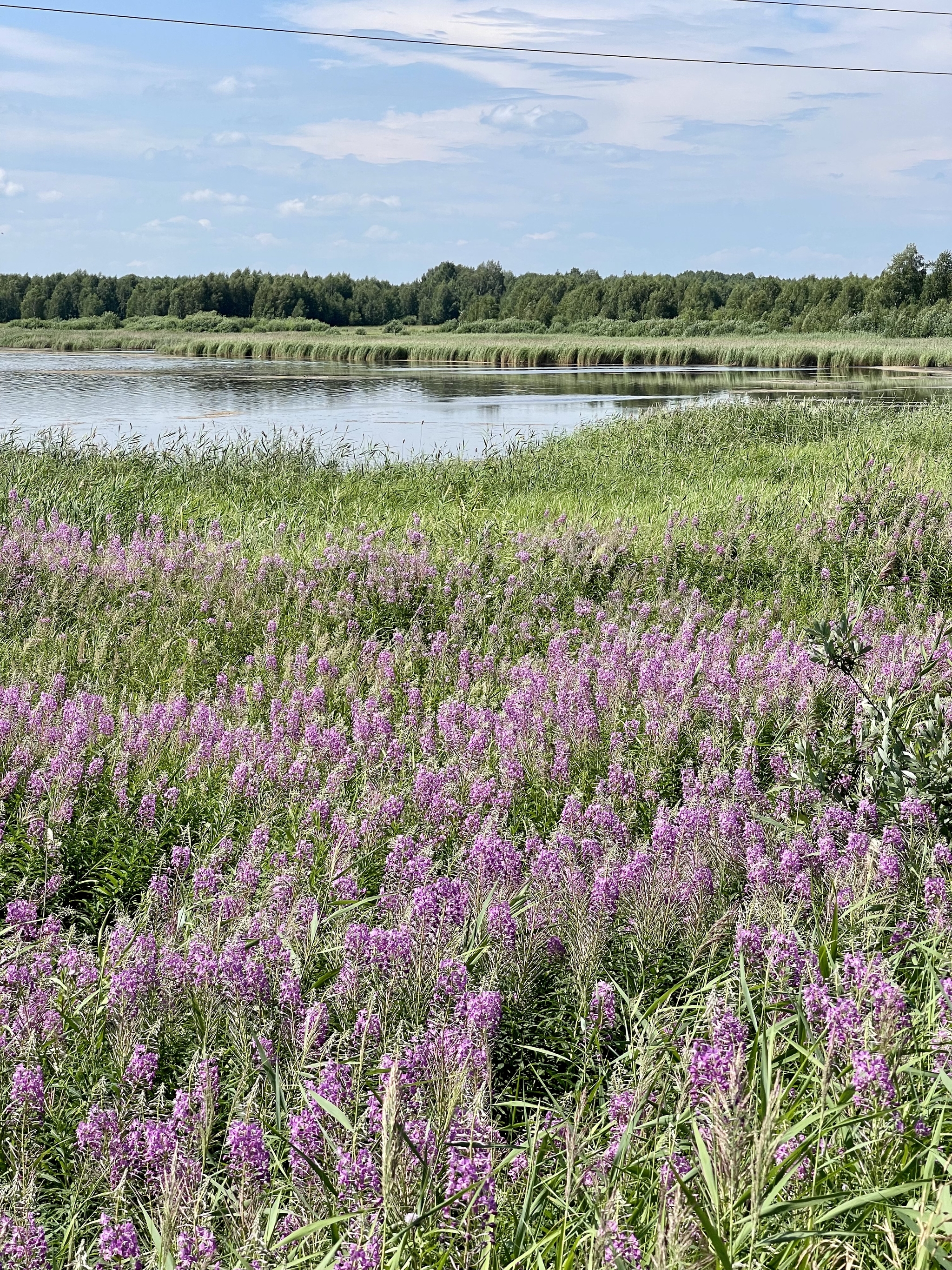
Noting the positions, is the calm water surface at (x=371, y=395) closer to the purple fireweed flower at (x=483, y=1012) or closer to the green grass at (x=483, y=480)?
the green grass at (x=483, y=480)

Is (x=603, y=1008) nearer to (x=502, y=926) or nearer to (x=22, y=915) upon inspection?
(x=502, y=926)

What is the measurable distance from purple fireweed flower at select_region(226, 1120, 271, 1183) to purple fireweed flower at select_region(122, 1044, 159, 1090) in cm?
42

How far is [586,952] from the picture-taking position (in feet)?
9.40

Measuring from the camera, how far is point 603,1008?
8.82 ft

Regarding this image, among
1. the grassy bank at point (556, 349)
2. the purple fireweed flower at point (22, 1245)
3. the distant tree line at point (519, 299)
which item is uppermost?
the distant tree line at point (519, 299)

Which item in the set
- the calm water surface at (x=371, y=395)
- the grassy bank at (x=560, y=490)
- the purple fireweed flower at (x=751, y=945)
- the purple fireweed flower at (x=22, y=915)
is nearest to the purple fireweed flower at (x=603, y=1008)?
the purple fireweed flower at (x=751, y=945)

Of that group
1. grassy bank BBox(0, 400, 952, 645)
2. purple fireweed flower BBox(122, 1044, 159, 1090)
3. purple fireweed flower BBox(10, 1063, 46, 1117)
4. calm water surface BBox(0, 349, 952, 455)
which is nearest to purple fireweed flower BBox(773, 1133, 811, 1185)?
purple fireweed flower BBox(122, 1044, 159, 1090)

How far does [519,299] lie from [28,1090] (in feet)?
399

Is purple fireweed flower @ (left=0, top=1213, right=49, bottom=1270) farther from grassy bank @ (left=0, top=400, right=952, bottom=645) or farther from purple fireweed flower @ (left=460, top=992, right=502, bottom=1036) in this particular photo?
grassy bank @ (left=0, top=400, right=952, bottom=645)

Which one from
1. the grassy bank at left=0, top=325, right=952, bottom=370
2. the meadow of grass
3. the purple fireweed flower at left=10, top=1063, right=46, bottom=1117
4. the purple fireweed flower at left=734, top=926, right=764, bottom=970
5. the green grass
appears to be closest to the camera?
the meadow of grass

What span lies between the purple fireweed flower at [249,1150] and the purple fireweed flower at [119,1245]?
8.4 inches

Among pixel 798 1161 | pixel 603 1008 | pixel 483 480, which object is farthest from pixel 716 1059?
pixel 483 480

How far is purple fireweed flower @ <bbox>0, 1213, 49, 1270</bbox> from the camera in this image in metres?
1.96

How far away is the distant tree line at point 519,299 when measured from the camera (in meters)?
93.4
